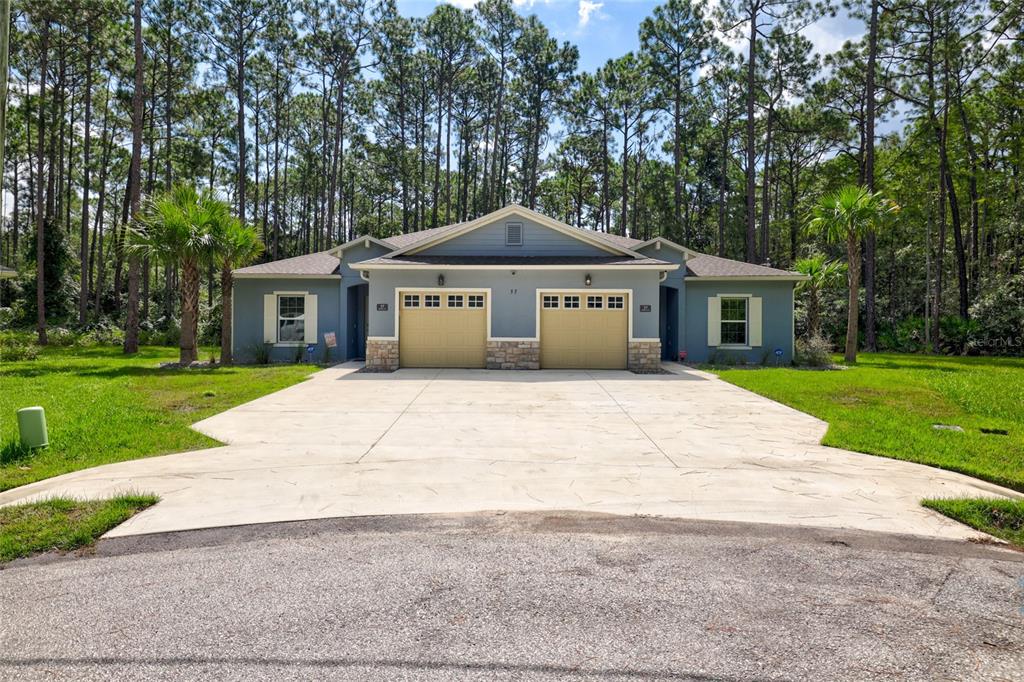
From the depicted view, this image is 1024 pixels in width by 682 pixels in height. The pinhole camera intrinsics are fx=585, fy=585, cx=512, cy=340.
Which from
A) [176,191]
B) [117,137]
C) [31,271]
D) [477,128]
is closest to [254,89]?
[117,137]

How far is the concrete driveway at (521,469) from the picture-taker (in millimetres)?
4891

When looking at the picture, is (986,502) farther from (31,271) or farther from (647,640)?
(31,271)

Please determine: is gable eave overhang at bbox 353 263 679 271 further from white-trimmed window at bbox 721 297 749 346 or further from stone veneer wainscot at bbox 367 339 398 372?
white-trimmed window at bbox 721 297 749 346

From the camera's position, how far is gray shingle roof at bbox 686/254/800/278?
18234 mm

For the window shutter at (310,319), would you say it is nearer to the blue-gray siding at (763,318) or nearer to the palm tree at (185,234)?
the palm tree at (185,234)

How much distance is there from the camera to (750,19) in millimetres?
24781

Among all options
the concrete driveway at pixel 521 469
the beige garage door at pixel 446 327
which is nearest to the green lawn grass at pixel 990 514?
the concrete driveway at pixel 521 469

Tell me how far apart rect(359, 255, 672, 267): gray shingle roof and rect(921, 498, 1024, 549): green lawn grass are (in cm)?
1096

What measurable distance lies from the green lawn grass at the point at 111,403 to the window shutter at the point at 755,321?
13329 millimetres

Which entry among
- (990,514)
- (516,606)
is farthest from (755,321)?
(516,606)

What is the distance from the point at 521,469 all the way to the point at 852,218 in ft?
52.1

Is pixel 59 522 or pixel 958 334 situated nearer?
pixel 59 522

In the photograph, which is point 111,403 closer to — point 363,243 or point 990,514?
point 363,243

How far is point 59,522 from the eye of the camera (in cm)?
438
